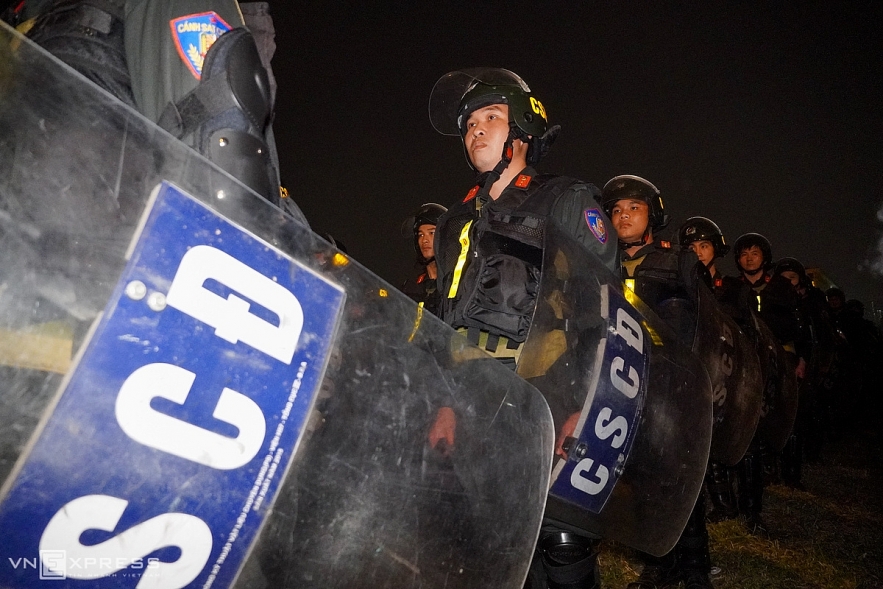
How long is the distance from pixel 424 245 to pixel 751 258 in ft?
11.8

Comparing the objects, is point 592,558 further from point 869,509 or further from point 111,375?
point 869,509

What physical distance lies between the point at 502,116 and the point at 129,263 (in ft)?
6.21

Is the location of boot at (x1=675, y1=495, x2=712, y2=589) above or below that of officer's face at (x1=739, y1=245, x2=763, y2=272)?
below

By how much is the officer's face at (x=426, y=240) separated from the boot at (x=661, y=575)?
10.5 ft

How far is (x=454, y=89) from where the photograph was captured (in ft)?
8.77

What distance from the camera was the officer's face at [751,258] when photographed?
561 centimetres

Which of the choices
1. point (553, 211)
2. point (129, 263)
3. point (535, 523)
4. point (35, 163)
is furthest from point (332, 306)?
point (553, 211)

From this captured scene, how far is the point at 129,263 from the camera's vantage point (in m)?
0.61

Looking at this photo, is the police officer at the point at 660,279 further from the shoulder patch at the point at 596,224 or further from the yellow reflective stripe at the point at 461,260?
the yellow reflective stripe at the point at 461,260

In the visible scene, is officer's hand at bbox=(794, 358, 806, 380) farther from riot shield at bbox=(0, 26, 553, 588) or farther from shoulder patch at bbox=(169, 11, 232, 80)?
shoulder patch at bbox=(169, 11, 232, 80)

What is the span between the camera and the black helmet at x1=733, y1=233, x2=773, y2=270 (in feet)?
18.6

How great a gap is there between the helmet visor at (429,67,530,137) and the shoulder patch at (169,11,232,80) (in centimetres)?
162

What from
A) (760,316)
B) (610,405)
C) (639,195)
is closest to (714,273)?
(760,316)

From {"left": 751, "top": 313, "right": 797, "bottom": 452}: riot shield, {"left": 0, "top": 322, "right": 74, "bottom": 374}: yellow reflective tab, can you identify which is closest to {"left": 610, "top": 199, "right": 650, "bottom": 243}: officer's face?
{"left": 751, "top": 313, "right": 797, "bottom": 452}: riot shield
